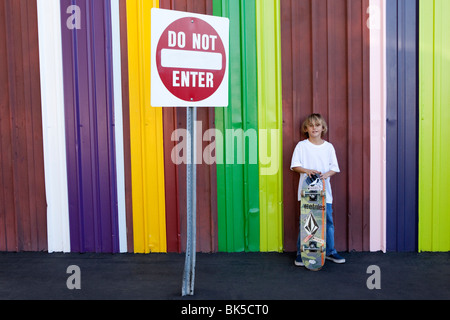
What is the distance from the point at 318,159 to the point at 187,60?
2018 millimetres

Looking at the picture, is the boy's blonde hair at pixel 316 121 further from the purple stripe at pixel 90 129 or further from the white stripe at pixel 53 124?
the white stripe at pixel 53 124

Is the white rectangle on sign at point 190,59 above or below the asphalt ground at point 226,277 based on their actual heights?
above

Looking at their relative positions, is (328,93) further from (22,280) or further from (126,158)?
(22,280)

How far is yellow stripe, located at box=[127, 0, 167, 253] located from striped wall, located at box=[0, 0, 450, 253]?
0.06 ft

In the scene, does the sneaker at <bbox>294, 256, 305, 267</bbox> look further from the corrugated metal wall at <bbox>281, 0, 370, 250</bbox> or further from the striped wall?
the corrugated metal wall at <bbox>281, 0, 370, 250</bbox>

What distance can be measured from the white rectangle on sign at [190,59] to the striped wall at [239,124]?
141cm

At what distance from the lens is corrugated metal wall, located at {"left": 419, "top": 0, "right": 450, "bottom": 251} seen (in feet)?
16.1

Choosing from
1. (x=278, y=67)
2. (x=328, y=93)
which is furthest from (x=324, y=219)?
(x=278, y=67)

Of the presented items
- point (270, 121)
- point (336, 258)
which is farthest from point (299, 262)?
point (270, 121)

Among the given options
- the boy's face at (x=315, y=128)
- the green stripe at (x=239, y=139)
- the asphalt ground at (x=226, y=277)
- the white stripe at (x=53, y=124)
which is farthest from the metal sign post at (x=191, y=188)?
the white stripe at (x=53, y=124)

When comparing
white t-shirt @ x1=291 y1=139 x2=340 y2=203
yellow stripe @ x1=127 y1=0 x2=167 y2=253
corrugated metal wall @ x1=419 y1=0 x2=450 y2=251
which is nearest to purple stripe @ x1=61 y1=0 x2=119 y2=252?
yellow stripe @ x1=127 y1=0 x2=167 y2=253

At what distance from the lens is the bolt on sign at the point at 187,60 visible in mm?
3514

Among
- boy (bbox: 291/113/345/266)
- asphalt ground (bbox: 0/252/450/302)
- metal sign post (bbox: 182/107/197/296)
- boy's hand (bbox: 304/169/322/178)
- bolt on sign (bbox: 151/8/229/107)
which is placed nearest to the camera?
bolt on sign (bbox: 151/8/229/107)
